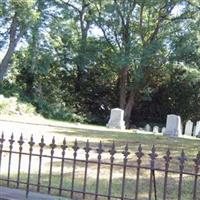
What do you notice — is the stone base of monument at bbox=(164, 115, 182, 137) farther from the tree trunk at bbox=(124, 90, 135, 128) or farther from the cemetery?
the tree trunk at bbox=(124, 90, 135, 128)

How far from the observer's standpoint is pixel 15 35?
32.6 meters

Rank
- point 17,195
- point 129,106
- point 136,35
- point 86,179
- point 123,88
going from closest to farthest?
1. point 17,195
2. point 86,179
3. point 136,35
4. point 123,88
5. point 129,106

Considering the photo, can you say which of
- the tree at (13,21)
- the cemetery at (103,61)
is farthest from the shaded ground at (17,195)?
the tree at (13,21)

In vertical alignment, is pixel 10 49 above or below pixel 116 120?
above

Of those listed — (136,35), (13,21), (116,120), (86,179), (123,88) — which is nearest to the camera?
(86,179)

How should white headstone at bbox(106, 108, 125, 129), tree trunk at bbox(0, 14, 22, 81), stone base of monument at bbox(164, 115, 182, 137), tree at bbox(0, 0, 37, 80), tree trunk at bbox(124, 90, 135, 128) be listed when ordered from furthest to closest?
tree trunk at bbox(124, 90, 135, 128) → tree trunk at bbox(0, 14, 22, 81) → tree at bbox(0, 0, 37, 80) → white headstone at bbox(106, 108, 125, 129) → stone base of monument at bbox(164, 115, 182, 137)

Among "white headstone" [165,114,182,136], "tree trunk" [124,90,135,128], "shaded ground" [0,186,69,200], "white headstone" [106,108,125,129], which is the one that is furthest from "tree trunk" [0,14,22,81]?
"shaded ground" [0,186,69,200]

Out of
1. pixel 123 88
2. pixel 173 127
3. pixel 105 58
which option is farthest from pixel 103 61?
pixel 173 127

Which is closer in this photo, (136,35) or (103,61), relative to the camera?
(136,35)

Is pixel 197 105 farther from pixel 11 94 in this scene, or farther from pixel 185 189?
pixel 185 189

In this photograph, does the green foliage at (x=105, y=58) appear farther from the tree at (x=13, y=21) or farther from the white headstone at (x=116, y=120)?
the white headstone at (x=116, y=120)

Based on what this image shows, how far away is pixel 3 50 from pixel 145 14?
10.4 m

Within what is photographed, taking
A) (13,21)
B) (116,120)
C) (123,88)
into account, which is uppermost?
(13,21)

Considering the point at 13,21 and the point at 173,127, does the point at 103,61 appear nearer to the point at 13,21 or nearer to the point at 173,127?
the point at 13,21
